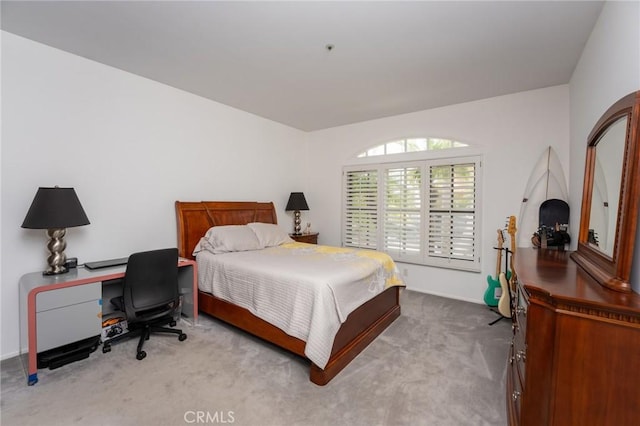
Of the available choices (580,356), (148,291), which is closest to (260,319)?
(148,291)

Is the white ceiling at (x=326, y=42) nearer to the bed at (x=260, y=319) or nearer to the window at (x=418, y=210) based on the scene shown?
the window at (x=418, y=210)

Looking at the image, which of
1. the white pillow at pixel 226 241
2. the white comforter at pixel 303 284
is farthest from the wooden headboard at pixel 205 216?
the white comforter at pixel 303 284

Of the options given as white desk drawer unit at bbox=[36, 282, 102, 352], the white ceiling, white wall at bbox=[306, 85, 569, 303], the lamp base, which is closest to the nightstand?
white wall at bbox=[306, 85, 569, 303]

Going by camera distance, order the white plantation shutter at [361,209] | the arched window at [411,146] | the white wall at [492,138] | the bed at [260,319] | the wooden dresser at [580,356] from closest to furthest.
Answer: the wooden dresser at [580,356], the bed at [260,319], the white wall at [492,138], the arched window at [411,146], the white plantation shutter at [361,209]

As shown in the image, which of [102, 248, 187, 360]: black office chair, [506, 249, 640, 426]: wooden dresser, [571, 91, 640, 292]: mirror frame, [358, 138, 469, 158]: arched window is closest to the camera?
[506, 249, 640, 426]: wooden dresser

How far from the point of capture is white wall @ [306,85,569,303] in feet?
10.7

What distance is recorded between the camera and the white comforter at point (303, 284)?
6.98ft

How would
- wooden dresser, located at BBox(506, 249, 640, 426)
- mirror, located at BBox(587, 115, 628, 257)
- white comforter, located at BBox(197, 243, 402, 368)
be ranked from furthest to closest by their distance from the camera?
1. white comforter, located at BBox(197, 243, 402, 368)
2. mirror, located at BBox(587, 115, 628, 257)
3. wooden dresser, located at BBox(506, 249, 640, 426)

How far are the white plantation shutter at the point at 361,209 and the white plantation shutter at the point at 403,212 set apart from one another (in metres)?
0.20

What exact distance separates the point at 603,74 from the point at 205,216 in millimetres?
4048

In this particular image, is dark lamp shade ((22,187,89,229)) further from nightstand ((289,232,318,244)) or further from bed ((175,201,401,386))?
nightstand ((289,232,318,244))

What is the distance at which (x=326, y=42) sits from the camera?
2.40 meters

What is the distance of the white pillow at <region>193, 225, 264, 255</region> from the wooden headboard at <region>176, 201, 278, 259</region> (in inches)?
4.8

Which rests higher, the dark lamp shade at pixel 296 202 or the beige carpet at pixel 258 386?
the dark lamp shade at pixel 296 202
